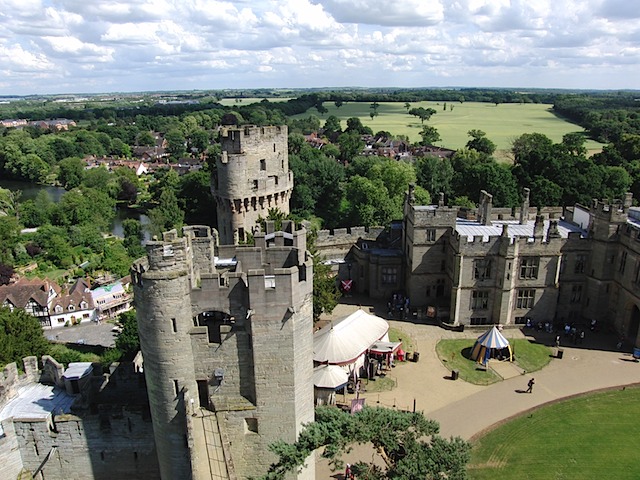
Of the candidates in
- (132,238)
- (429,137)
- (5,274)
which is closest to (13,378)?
(5,274)

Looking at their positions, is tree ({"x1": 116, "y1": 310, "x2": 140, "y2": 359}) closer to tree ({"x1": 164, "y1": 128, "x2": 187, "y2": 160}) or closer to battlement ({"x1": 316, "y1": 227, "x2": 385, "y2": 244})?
battlement ({"x1": 316, "y1": 227, "x2": 385, "y2": 244})

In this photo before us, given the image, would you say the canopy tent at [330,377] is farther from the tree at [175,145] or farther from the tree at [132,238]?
the tree at [175,145]

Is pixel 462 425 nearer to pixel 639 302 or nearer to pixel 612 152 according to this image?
pixel 639 302

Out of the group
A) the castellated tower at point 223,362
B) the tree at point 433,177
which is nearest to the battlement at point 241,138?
the castellated tower at point 223,362

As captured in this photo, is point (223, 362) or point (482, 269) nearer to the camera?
point (223, 362)

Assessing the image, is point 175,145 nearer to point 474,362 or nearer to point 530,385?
point 474,362

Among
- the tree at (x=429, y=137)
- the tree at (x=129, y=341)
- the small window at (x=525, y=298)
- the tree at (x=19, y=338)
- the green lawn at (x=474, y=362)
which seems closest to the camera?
the tree at (x=19, y=338)

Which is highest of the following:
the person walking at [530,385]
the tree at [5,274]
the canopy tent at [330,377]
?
the canopy tent at [330,377]

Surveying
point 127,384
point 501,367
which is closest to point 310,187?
point 501,367
